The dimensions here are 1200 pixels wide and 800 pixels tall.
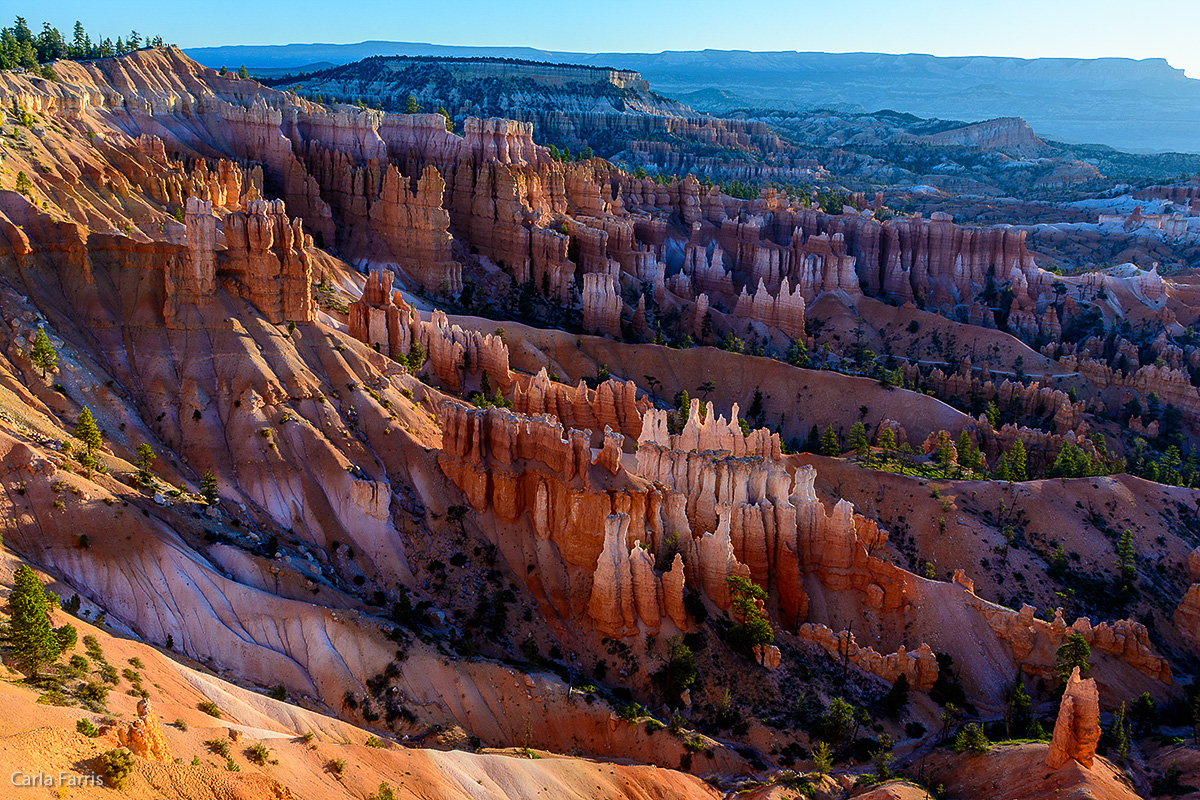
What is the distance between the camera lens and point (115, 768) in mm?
22188

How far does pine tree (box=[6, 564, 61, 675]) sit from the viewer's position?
28.5 meters

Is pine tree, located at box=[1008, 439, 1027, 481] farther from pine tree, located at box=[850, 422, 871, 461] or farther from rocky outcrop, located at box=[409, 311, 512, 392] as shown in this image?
rocky outcrop, located at box=[409, 311, 512, 392]

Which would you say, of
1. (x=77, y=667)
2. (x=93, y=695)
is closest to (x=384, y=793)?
(x=93, y=695)

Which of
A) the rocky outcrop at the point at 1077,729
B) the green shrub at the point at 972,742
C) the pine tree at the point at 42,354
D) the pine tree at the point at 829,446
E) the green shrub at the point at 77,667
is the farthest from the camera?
the pine tree at the point at 829,446

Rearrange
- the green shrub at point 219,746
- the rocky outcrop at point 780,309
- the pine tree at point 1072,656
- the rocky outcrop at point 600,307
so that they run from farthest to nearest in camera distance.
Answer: the rocky outcrop at point 780,309 → the rocky outcrop at point 600,307 → the pine tree at point 1072,656 → the green shrub at point 219,746

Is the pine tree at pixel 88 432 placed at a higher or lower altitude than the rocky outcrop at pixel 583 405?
→ higher

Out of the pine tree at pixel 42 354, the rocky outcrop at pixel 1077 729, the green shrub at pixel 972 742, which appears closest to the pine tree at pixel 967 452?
the green shrub at pixel 972 742

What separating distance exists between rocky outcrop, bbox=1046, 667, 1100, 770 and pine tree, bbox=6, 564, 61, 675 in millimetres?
34119

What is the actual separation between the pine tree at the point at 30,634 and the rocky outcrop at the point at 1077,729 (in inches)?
1343

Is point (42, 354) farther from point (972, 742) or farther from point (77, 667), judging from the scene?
point (972, 742)

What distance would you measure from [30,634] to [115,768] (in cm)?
891

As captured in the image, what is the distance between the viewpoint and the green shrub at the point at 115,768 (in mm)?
22109

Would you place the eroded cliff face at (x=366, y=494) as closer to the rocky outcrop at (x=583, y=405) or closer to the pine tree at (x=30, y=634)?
the rocky outcrop at (x=583, y=405)

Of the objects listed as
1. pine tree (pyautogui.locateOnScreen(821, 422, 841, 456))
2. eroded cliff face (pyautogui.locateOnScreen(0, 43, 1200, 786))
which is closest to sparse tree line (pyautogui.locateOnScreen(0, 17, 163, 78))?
eroded cliff face (pyautogui.locateOnScreen(0, 43, 1200, 786))
